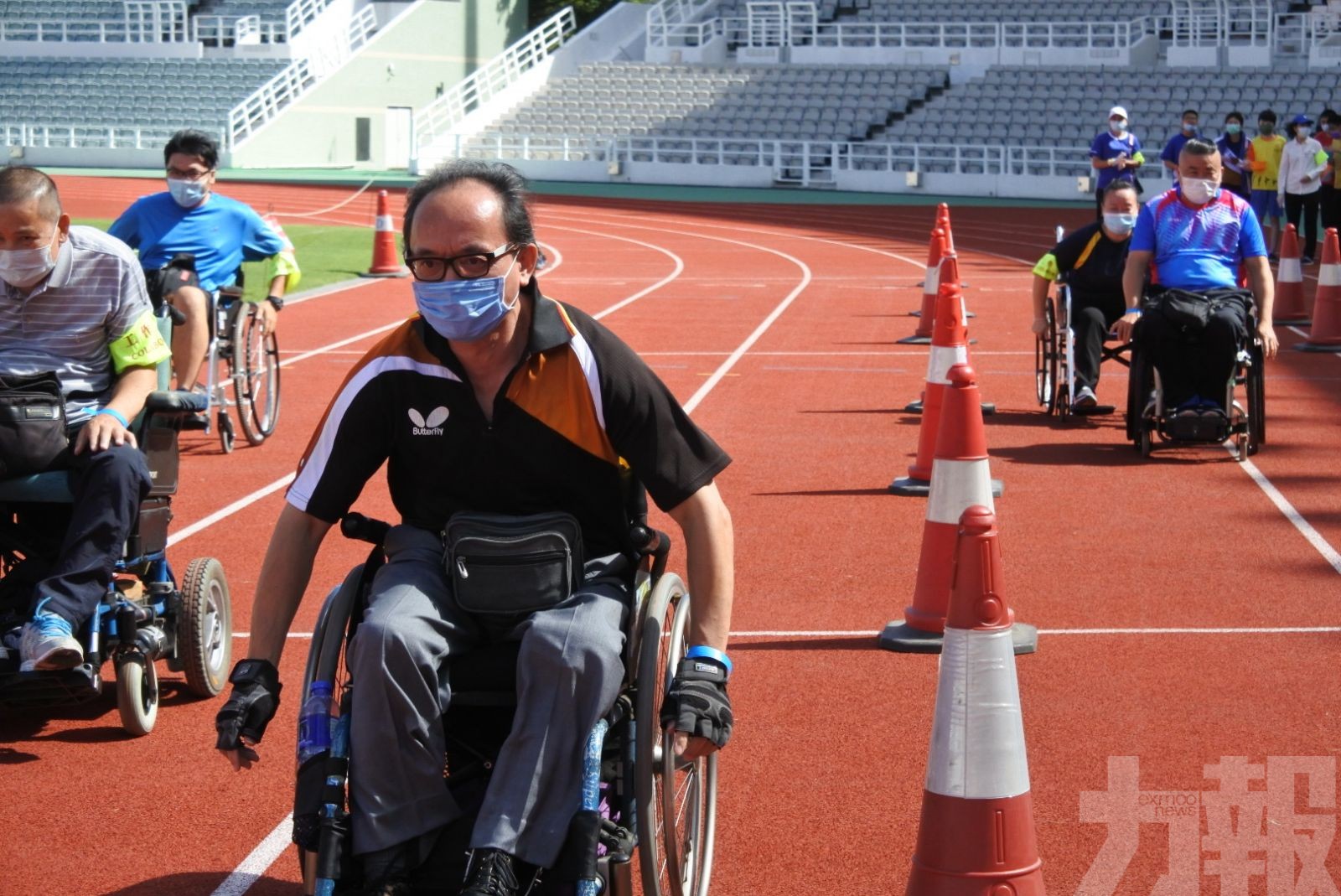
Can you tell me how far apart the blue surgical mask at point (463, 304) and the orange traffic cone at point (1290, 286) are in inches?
602

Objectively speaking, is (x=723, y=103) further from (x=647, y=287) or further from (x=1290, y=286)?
(x=1290, y=286)

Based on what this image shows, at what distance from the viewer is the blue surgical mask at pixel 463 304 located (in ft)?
12.6

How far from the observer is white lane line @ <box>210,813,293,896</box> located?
441 centimetres

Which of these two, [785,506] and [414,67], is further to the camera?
[414,67]

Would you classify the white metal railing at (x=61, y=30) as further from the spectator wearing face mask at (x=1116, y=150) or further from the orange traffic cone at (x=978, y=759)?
the orange traffic cone at (x=978, y=759)

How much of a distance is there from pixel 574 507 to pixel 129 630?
215 centimetres

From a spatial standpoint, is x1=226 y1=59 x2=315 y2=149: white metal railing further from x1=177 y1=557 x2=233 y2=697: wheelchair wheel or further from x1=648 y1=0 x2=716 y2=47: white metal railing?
x1=177 y1=557 x2=233 y2=697: wheelchair wheel

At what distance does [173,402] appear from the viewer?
5.88m

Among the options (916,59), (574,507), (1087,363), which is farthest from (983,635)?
(916,59)

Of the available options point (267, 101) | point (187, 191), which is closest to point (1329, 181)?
point (187, 191)

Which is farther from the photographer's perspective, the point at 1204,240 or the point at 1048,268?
the point at 1048,268

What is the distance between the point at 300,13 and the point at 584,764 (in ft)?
189

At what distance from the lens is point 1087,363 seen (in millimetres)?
11742

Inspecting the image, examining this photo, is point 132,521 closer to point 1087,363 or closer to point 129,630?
point 129,630
